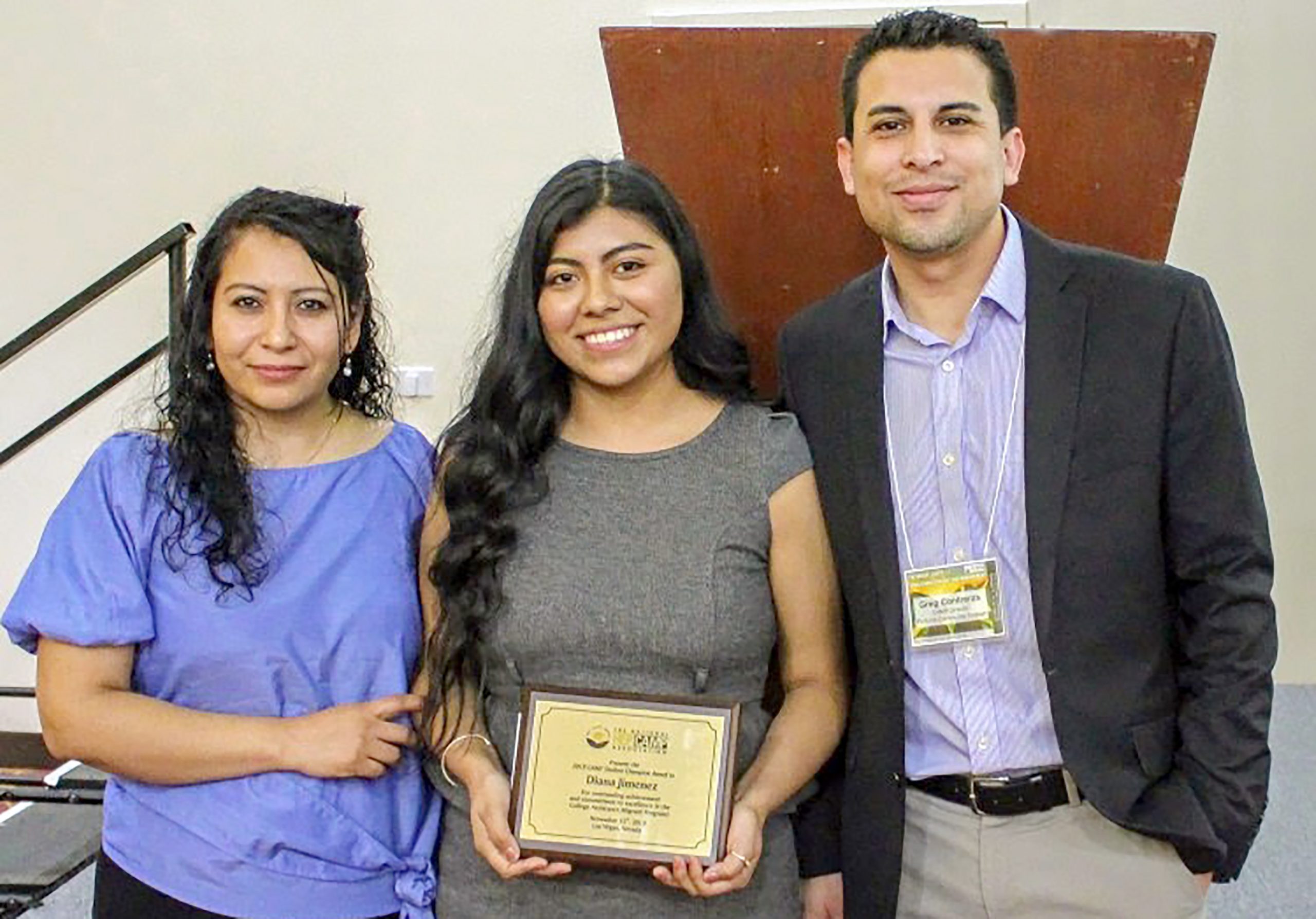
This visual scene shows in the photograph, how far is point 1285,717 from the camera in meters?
4.25

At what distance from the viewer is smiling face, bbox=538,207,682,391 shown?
156 cm

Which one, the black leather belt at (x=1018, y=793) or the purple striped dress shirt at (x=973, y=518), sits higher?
the purple striped dress shirt at (x=973, y=518)

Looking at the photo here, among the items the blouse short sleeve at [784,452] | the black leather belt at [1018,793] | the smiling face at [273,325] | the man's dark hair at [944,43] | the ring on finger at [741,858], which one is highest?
the man's dark hair at [944,43]

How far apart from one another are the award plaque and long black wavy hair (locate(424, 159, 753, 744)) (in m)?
0.17

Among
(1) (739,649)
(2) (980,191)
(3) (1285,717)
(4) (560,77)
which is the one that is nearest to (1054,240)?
(2) (980,191)

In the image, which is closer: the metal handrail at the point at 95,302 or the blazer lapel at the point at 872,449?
the blazer lapel at the point at 872,449

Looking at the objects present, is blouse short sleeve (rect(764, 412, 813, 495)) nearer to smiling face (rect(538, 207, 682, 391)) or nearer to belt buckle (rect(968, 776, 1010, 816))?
smiling face (rect(538, 207, 682, 391))

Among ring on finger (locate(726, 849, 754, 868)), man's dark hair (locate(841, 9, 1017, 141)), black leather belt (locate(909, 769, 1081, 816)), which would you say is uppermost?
man's dark hair (locate(841, 9, 1017, 141))

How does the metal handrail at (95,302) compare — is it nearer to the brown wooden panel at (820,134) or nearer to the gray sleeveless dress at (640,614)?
the brown wooden panel at (820,134)

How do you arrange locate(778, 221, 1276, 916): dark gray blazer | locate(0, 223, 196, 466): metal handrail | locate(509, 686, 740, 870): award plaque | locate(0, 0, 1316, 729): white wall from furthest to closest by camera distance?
locate(0, 0, 1316, 729): white wall → locate(0, 223, 196, 466): metal handrail → locate(778, 221, 1276, 916): dark gray blazer → locate(509, 686, 740, 870): award plaque

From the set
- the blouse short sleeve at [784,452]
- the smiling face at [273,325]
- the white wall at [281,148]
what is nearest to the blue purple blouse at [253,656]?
the smiling face at [273,325]

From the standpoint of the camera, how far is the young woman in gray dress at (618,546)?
150 cm

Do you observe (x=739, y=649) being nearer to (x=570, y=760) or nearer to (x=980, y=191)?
(x=570, y=760)

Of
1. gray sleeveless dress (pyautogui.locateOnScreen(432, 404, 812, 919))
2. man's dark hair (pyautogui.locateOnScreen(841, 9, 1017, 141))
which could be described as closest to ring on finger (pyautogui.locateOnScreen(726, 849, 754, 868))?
gray sleeveless dress (pyautogui.locateOnScreen(432, 404, 812, 919))
